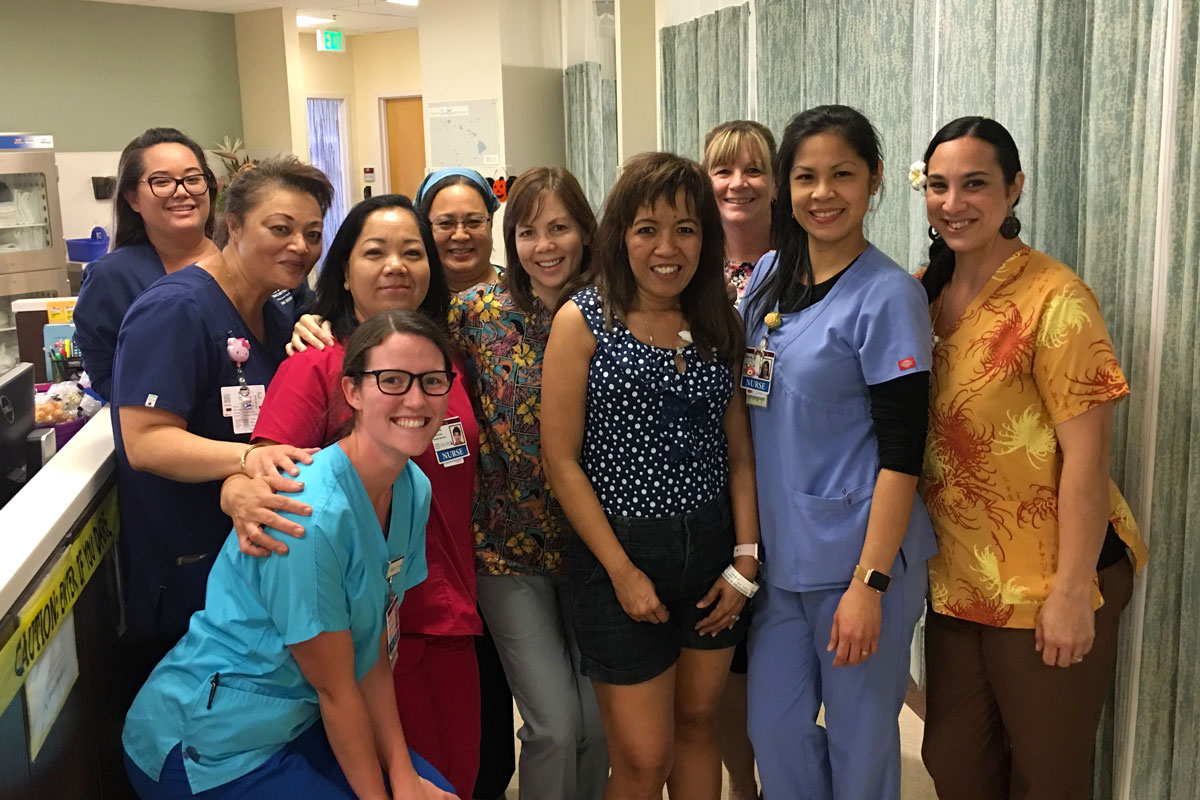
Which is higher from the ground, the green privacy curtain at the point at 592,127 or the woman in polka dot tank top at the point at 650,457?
the green privacy curtain at the point at 592,127

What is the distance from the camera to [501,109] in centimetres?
623

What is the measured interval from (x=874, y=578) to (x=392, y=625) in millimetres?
875

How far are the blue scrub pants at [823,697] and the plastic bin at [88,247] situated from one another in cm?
641

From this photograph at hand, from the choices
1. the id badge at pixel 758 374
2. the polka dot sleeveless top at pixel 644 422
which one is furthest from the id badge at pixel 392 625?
the id badge at pixel 758 374

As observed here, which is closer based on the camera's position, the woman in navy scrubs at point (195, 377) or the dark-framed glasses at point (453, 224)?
the woman in navy scrubs at point (195, 377)

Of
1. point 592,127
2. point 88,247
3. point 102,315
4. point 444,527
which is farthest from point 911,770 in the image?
point 88,247

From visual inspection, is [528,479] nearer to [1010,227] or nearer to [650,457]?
[650,457]

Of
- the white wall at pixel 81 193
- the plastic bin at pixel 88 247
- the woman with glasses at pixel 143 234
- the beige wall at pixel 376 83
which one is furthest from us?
the beige wall at pixel 376 83

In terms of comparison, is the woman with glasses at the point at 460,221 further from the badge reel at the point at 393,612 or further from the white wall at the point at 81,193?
→ the white wall at the point at 81,193

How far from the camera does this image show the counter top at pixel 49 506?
1452 mm

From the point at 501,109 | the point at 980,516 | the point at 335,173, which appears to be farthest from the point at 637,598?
the point at 335,173

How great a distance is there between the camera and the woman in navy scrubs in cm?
184

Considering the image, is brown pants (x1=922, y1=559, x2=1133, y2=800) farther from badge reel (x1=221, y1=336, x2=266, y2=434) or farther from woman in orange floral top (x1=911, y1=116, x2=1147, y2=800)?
badge reel (x1=221, y1=336, x2=266, y2=434)

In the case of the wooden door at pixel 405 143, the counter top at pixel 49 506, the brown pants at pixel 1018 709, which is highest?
the wooden door at pixel 405 143
